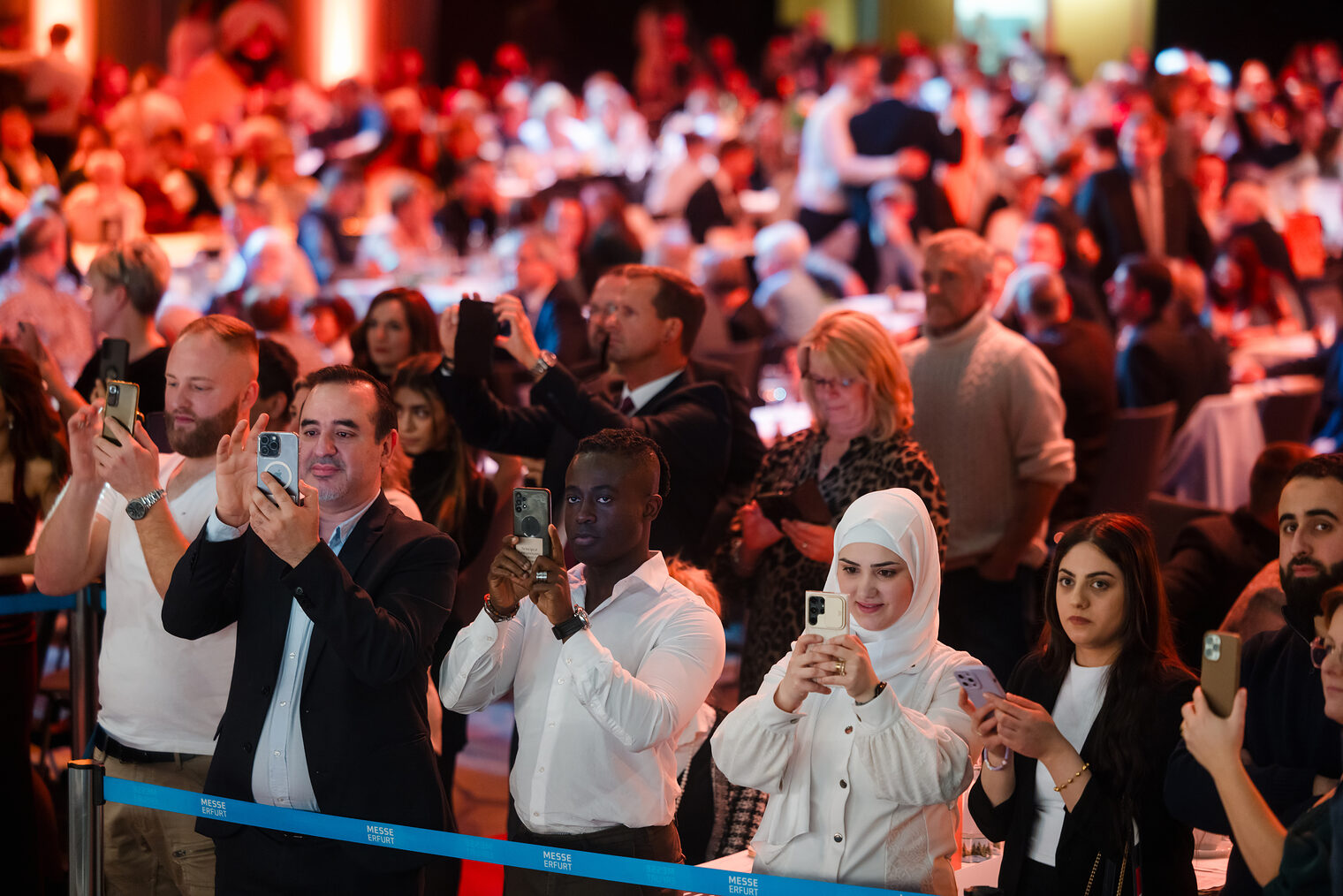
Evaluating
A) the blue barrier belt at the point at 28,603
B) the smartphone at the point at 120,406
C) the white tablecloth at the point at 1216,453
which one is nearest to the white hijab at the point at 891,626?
the smartphone at the point at 120,406

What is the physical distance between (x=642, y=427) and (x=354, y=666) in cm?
127

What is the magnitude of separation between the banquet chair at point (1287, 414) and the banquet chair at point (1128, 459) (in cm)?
105

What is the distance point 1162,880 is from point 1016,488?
2157 mm

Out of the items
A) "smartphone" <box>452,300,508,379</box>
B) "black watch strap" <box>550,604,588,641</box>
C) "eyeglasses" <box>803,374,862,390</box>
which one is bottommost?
"black watch strap" <box>550,604,588,641</box>

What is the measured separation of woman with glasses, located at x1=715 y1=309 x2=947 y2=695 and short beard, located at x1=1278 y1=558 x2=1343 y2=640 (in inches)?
41.3

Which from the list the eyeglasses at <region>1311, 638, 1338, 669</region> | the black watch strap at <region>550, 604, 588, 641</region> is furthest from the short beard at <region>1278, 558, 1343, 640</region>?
the black watch strap at <region>550, 604, 588, 641</region>

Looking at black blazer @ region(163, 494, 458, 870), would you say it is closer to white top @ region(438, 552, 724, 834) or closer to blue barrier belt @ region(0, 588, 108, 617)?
white top @ region(438, 552, 724, 834)

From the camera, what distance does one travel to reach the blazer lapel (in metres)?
2.64

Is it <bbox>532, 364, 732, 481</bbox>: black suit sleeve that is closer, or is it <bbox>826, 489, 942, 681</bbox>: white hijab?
<bbox>826, 489, 942, 681</bbox>: white hijab

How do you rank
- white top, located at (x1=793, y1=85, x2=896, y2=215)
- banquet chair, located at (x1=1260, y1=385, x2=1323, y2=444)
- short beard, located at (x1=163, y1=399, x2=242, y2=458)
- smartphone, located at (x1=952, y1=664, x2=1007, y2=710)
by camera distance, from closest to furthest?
1. smartphone, located at (x1=952, y1=664, x2=1007, y2=710)
2. short beard, located at (x1=163, y1=399, x2=242, y2=458)
3. banquet chair, located at (x1=1260, y1=385, x2=1323, y2=444)
4. white top, located at (x1=793, y1=85, x2=896, y2=215)

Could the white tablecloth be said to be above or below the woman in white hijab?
above

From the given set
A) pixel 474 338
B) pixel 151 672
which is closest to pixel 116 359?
pixel 474 338

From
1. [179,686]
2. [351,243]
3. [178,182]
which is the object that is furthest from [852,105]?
[179,686]

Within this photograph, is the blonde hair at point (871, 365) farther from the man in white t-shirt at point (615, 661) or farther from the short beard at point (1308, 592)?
the short beard at point (1308, 592)
